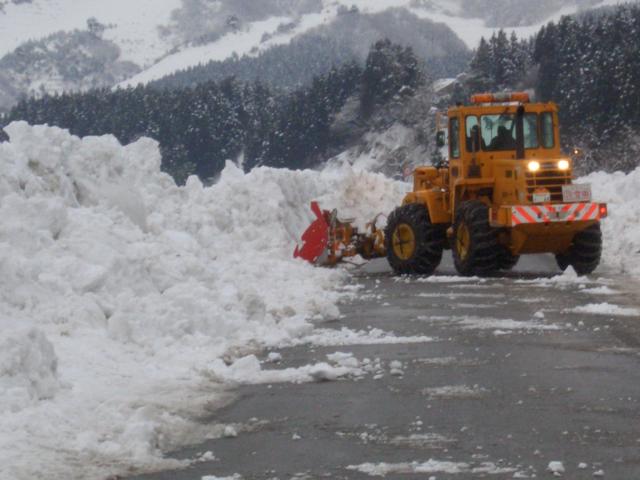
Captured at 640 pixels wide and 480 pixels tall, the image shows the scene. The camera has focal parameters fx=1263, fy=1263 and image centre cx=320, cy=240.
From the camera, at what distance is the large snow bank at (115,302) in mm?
7492

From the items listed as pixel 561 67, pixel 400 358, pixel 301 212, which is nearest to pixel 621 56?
pixel 561 67

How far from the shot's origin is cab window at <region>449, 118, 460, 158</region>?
66.4 feet

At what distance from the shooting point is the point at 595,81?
7469cm

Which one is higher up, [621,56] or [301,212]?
[621,56]

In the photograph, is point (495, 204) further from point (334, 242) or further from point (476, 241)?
point (334, 242)

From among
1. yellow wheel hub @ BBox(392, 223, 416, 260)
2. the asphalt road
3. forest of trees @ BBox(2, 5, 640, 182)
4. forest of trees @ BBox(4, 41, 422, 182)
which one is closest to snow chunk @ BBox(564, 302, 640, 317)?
the asphalt road

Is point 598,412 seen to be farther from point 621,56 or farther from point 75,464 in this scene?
point 621,56

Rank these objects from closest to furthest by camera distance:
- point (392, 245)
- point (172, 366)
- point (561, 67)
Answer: point (172, 366), point (392, 245), point (561, 67)

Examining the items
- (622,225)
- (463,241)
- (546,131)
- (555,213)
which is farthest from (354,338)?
(622,225)

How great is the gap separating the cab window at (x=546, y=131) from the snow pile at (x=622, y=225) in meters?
2.33

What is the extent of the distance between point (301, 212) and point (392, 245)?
6063mm

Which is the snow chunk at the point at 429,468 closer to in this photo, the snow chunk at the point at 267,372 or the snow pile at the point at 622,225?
the snow chunk at the point at 267,372

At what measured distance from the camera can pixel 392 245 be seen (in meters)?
21.5

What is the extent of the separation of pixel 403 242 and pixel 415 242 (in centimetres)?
51
